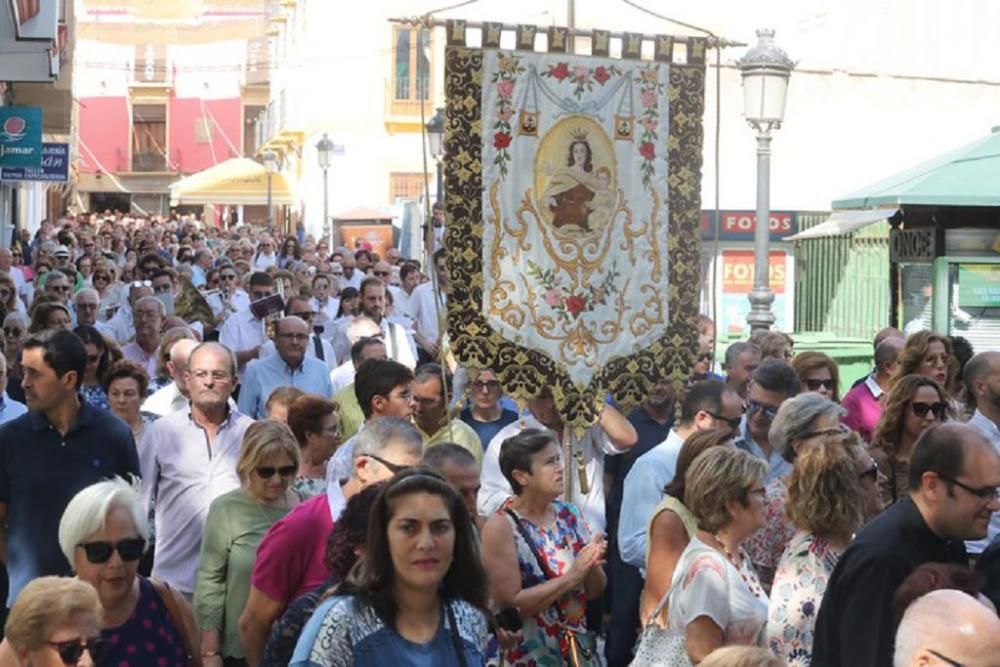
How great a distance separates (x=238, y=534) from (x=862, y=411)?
4.16 metres

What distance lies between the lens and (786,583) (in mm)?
6035

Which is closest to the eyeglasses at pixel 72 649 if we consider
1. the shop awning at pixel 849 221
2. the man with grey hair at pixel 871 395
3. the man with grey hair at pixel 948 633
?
Result: the man with grey hair at pixel 948 633

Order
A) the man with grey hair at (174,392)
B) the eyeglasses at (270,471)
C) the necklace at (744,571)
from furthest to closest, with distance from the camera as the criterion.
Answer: the man with grey hair at (174,392) < the eyeglasses at (270,471) < the necklace at (744,571)

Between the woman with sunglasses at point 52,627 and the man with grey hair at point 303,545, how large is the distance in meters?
1.19

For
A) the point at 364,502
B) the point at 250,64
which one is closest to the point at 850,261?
the point at 364,502

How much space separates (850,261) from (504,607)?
14543 millimetres

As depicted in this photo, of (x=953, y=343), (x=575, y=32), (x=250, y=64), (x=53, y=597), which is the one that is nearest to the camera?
(x=53, y=597)

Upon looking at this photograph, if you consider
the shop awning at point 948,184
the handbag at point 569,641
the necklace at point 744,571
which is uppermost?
the shop awning at point 948,184

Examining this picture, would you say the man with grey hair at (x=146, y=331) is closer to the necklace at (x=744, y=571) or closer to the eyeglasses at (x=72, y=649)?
the necklace at (x=744, y=571)

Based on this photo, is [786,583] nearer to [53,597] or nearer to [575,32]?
[53,597]

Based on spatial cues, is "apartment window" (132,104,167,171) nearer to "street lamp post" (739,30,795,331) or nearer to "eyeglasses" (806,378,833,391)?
"street lamp post" (739,30,795,331)

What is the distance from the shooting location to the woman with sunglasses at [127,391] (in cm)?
933

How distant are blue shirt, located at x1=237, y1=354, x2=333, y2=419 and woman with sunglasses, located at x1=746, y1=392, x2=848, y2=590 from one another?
4233mm

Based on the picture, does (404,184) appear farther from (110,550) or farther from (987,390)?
(110,550)
